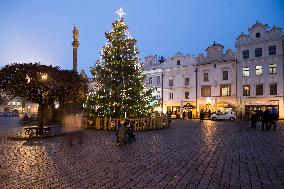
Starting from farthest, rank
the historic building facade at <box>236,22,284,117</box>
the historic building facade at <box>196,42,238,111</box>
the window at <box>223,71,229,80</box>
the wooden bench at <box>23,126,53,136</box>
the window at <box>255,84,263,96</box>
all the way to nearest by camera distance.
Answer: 1. the window at <box>223,71,229,80</box>
2. the historic building facade at <box>196,42,238,111</box>
3. the window at <box>255,84,263,96</box>
4. the historic building facade at <box>236,22,284,117</box>
5. the wooden bench at <box>23,126,53,136</box>

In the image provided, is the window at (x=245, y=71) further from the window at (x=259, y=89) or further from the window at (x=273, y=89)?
the window at (x=273, y=89)

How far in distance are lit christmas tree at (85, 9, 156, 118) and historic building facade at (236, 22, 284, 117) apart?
2483 centimetres

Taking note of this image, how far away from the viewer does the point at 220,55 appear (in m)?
49.6

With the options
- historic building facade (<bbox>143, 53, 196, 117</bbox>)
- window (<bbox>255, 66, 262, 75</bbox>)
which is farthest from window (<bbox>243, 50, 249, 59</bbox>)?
historic building facade (<bbox>143, 53, 196, 117</bbox>)

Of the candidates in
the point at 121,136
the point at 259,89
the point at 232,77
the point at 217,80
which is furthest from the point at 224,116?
the point at 121,136

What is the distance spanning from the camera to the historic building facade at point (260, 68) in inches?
1693

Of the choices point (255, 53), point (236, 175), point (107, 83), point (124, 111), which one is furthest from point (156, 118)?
point (255, 53)

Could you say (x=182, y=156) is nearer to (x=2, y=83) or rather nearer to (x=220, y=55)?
(x=2, y=83)

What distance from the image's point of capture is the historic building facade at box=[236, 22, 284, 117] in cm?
4300

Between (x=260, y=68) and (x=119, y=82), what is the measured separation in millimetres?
28120

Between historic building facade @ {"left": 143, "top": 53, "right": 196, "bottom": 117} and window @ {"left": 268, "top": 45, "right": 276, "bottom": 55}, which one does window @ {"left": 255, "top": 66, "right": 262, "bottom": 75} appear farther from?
historic building facade @ {"left": 143, "top": 53, "right": 196, "bottom": 117}

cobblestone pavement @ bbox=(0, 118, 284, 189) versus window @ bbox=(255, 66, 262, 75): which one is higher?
window @ bbox=(255, 66, 262, 75)

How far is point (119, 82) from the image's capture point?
82.0 ft

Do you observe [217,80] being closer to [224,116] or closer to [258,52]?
[258,52]
